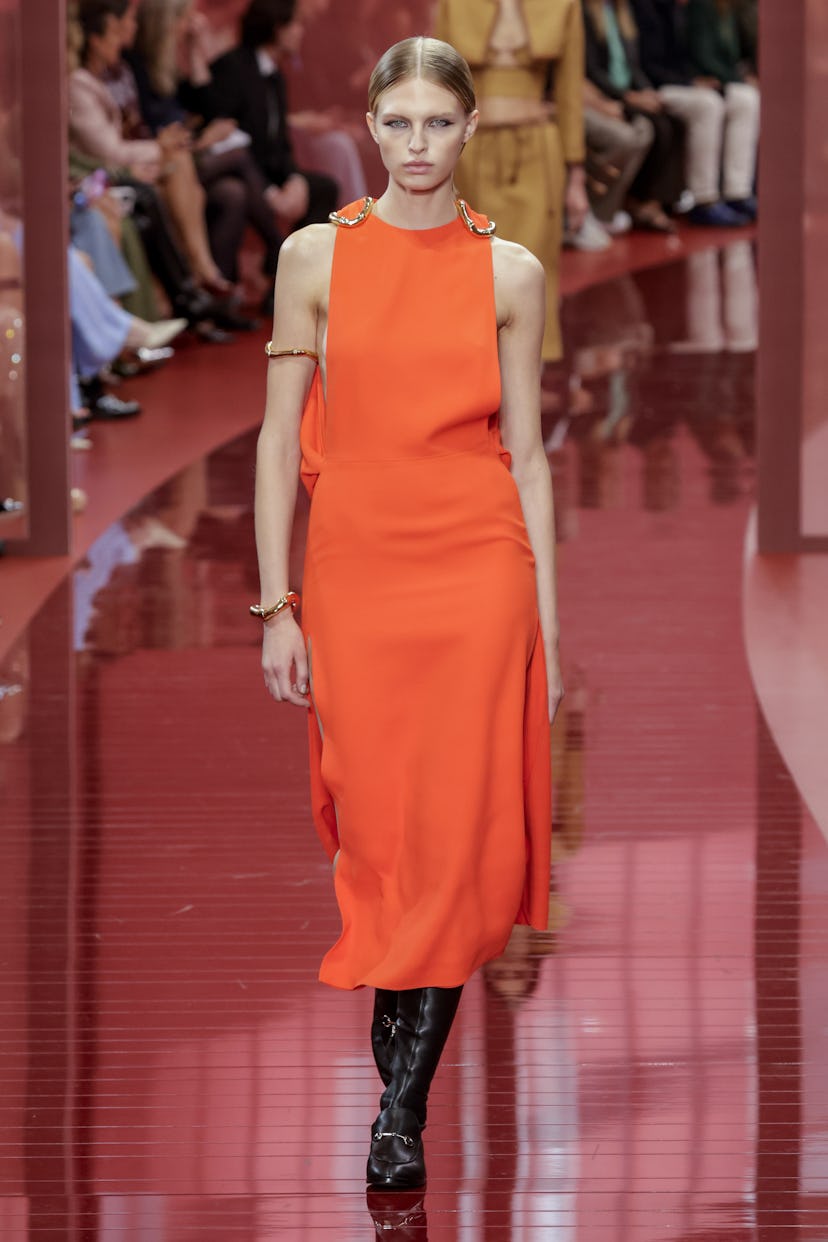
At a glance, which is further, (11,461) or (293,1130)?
(11,461)

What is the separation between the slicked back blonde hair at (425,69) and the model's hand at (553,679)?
0.71 meters

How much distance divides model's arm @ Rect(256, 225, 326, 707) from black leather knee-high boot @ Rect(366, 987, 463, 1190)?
44 centimetres

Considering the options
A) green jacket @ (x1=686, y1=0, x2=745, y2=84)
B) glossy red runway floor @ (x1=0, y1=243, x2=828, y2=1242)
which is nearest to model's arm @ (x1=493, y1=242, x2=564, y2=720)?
glossy red runway floor @ (x1=0, y1=243, x2=828, y2=1242)

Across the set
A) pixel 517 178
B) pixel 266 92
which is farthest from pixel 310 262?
pixel 266 92

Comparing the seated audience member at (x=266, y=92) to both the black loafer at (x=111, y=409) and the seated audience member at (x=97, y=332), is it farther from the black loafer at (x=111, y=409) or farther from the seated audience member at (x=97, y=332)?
the black loafer at (x=111, y=409)

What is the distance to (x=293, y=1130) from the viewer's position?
11.4 ft

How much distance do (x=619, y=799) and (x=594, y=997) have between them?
1186mm

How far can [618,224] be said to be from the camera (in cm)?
1608

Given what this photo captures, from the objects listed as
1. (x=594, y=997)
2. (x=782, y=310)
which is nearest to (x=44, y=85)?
(x=782, y=310)

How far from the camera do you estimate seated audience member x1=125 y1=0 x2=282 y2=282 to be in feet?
38.9

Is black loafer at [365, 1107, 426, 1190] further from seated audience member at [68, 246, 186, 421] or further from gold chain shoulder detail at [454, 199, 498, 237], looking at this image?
seated audience member at [68, 246, 186, 421]

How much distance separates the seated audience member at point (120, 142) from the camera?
35.4ft

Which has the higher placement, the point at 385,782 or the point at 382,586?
the point at 382,586

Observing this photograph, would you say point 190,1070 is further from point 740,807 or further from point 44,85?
point 44,85
